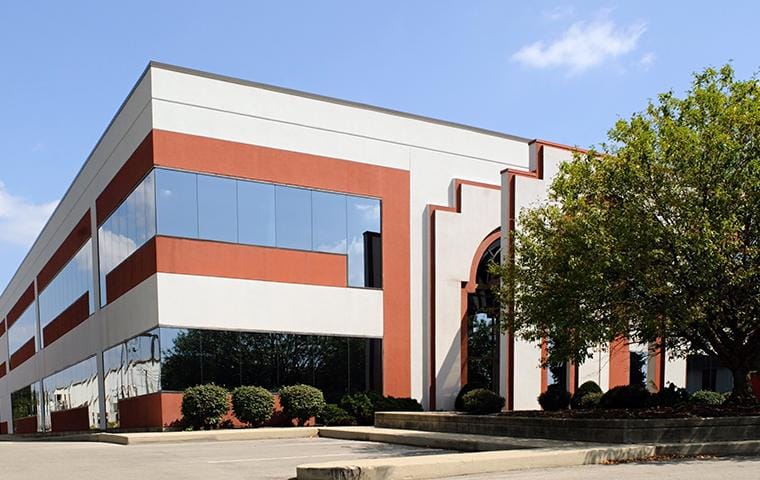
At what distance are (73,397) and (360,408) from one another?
1933 centimetres

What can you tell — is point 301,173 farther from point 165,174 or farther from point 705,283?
point 705,283

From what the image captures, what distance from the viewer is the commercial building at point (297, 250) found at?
23.7 m

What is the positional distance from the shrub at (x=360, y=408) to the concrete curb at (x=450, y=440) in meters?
2.67

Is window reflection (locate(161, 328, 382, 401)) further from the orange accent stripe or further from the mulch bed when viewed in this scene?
the mulch bed

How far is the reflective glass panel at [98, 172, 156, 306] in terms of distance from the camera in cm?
2403

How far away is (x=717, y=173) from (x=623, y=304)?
3507 mm

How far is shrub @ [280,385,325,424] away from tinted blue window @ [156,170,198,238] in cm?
579

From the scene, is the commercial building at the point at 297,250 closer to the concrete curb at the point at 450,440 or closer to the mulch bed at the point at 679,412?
the mulch bed at the point at 679,412

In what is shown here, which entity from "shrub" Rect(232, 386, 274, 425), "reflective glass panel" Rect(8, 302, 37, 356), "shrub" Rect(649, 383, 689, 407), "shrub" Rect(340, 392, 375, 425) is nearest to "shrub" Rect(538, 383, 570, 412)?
"shrub" Rect(649, 383, 689, 407)

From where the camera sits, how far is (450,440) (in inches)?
658

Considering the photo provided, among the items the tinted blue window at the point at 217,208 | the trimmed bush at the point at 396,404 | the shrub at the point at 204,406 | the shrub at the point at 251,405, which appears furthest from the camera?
the trimmed bush at the point at 396,404

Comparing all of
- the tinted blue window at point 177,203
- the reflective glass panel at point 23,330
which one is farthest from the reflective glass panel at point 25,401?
the tinted blue window at point 177,203

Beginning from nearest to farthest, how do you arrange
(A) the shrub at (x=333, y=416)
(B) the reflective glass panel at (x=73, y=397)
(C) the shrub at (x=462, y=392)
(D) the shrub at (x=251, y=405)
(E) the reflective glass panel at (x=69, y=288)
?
(D) the shrub at (x=251, y=405) → (A) the shrub at (x=333, y=416) → (C) the shrub at (x=462, y=392) → (B) the reflective glass panel at (x=73, y=397) → (E) the reflective glass panel at (x=69, y=288)

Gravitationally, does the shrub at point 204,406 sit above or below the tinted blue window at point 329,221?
below
